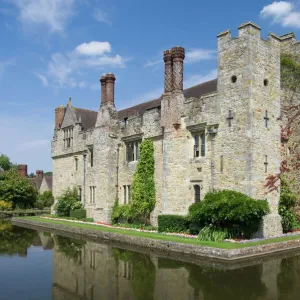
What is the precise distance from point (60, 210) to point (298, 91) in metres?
20.5

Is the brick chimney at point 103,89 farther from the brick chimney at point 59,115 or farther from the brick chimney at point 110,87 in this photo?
the brick chimney at point 59,115

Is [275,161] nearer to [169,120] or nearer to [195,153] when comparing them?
[195,153]

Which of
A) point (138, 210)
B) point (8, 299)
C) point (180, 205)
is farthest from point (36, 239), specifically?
point (8, 299)

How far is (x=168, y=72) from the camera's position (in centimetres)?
2261

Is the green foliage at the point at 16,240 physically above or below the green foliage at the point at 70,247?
below

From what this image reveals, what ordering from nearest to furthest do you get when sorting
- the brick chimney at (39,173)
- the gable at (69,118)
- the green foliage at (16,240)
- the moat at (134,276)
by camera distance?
1. the moat at (134,276)
2. the green foliage at (16,240)
3. the gable at (69,118)
4. the brick chimney at (39,173)

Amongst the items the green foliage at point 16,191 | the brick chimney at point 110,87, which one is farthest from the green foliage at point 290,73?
the green foliage at point 16,191

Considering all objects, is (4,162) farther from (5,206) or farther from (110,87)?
(110,87)

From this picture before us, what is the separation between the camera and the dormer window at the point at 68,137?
33438mm

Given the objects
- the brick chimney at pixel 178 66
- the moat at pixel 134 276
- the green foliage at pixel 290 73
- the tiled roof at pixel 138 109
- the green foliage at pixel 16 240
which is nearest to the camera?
the moat at pixel 134 276

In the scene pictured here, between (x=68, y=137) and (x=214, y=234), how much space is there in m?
20.1

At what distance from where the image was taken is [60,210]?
3156 centimetres

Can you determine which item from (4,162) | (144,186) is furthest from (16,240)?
(4,162)

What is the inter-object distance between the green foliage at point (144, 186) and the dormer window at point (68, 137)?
11.4 metres
